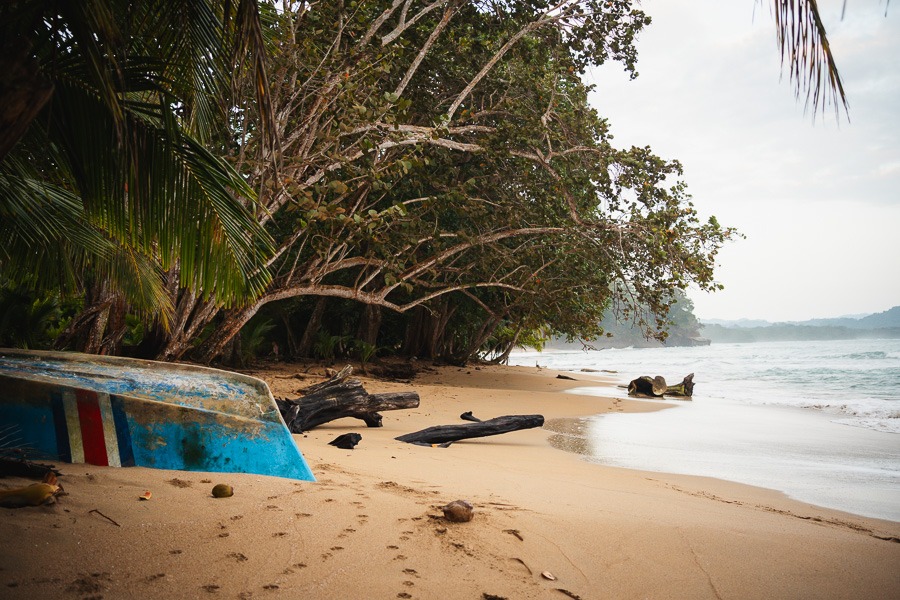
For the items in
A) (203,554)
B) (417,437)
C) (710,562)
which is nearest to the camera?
(203,554)

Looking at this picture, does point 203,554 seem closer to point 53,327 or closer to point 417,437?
point 417,437

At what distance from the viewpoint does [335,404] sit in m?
5.71

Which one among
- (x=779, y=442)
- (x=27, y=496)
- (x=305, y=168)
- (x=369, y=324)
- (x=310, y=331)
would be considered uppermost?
(x=305, y=168)

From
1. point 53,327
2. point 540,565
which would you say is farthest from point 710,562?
point 53,327

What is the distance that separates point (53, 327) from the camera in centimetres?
863

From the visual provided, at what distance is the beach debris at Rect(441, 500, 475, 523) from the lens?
2.71 m

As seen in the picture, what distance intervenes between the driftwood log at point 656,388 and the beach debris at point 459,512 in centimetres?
1137

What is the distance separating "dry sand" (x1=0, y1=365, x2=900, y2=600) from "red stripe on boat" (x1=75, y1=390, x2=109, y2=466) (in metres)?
0.13

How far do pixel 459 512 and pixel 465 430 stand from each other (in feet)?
9.55

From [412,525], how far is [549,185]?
29.5 feet

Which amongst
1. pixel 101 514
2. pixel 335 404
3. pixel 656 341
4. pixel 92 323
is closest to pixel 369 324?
pixel 92 323

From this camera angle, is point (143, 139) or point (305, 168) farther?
point (305, 168)

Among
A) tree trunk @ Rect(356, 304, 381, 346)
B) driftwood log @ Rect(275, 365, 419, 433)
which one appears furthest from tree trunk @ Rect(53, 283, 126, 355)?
tree trunk @ Rect(356, 304, 381, 346)

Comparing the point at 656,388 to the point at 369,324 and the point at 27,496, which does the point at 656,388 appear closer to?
the point at 369,324
